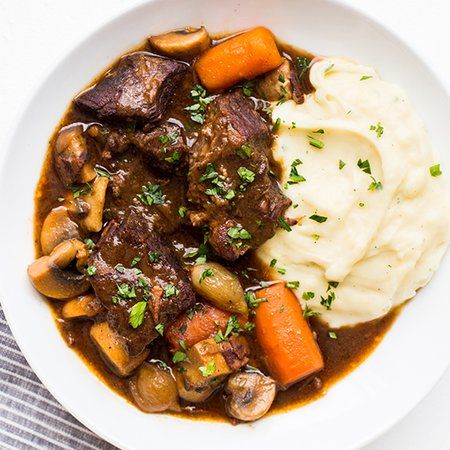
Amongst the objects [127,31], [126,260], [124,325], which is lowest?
[124,325]

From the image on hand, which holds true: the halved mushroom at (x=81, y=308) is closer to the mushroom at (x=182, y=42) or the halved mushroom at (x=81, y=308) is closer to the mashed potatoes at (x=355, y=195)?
the mashed potatoes at (x=355, y=195)

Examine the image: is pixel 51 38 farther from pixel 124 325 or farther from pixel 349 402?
pixel 349 402

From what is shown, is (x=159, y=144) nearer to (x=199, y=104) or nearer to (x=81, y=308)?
(x=199, y=104)

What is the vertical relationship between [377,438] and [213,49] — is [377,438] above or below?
below

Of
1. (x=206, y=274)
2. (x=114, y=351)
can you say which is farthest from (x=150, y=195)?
(x=114, y=351)

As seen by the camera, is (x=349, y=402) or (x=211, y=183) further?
(x=349, y=402)

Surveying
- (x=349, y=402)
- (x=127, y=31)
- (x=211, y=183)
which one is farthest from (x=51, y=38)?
(x=349, y=402)

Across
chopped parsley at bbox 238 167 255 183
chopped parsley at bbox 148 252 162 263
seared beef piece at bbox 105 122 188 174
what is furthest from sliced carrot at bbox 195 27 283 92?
chopped parsley at bbox 148 252 162 263

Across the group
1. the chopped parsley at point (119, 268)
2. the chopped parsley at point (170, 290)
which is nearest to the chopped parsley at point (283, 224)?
the chopped parsley at point (170, 290)
